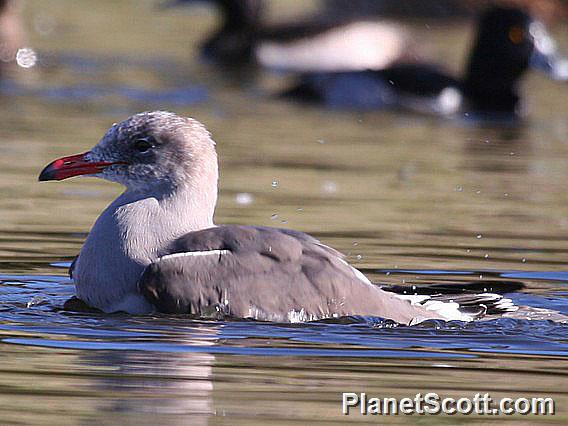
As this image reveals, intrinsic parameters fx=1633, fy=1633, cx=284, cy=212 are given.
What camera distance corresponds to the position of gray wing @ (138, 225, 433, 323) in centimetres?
748

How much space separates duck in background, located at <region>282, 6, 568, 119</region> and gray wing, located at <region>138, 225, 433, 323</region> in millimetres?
11657

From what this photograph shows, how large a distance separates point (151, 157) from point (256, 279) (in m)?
0.91

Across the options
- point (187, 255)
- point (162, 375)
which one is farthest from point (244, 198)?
point (162, 375)

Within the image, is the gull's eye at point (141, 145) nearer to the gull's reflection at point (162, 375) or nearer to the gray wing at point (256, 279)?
the gray wing at point (256, 279)

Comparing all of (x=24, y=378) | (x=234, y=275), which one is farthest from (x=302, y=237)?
(x=24, y=378)

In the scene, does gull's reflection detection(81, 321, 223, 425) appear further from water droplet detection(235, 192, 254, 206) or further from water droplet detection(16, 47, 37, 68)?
water droplet detection(16, 47, 37, 68)

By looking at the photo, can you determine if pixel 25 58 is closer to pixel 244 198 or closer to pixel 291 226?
pixel 244 198

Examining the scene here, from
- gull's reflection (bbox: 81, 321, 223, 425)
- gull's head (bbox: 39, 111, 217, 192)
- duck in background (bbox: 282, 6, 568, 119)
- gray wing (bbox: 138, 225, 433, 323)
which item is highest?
duck in background (bbox: 282, 6, 568, 119)

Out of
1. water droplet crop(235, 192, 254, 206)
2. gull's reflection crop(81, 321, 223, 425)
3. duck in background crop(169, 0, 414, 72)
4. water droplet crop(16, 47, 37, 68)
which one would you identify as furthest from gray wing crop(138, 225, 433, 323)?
duck in background crop(169, 0, 414, 72)

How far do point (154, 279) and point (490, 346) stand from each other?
1.56 metres

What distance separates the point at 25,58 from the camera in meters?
21.0

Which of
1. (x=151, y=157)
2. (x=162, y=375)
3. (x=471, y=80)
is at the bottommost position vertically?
(x=162, y=375)

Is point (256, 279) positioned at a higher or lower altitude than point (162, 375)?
higher

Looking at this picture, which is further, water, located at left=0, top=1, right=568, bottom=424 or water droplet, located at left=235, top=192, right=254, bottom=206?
water droplet, located at left=235, top=192, right=254, bottom=206
